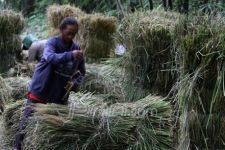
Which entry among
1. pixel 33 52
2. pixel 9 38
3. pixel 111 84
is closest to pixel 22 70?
pixel 33 52

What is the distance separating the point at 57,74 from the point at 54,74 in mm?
34

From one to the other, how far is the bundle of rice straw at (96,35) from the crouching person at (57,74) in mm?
3380

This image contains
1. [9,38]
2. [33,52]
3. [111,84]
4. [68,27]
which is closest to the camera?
[68,27]

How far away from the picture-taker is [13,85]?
7297 millimetres

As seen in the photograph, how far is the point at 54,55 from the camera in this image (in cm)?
470

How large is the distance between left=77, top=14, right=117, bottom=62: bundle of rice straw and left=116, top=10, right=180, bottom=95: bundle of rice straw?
232 cm

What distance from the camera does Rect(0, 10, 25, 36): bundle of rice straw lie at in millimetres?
8664

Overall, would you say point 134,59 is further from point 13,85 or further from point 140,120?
point 13,85

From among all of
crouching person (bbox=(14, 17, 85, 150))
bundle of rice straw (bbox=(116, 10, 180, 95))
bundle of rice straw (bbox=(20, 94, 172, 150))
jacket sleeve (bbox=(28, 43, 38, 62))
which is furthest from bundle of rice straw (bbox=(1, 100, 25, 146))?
jacket sleeve (bbox=(28, 43, 38, 62))

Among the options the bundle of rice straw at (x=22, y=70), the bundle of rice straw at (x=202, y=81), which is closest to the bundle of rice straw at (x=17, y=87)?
the bundle of rice straw at (x=22, y=70)

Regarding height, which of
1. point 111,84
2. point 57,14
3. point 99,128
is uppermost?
point 57,14

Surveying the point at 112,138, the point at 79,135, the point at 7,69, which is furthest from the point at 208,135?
the point at 7,69

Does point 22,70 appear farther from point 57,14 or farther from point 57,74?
point 57,74

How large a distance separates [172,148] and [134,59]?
1.51 meters
